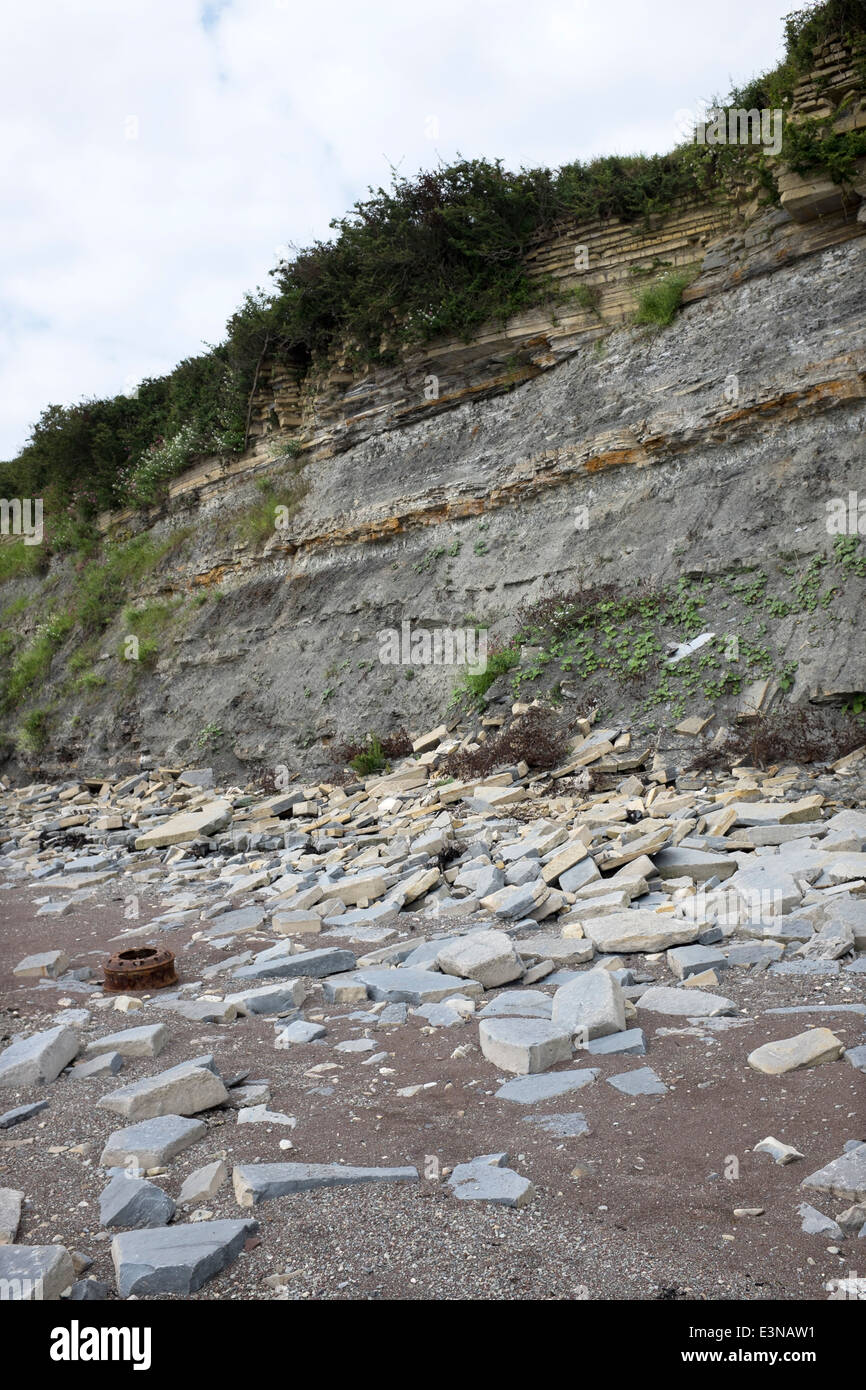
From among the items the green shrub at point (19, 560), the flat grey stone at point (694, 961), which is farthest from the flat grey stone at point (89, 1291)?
the green shrub at point (19, 560)

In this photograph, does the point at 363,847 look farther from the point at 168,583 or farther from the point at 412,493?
the point at 168,583

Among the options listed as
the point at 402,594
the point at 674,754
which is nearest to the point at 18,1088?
the point at 674,754

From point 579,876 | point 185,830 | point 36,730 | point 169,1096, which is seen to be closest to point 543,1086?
point 169,1096

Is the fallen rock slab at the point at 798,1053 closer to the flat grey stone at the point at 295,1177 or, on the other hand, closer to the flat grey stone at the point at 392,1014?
the flat grey stone at the point at 295,1177

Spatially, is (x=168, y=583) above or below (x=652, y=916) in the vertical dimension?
above

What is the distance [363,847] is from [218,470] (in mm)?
13078

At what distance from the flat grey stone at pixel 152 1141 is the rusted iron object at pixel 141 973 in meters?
2.15

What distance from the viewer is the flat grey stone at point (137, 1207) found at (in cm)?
250

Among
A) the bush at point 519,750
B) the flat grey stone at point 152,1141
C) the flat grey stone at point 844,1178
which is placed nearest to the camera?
the flat grey stone at point 844,1178

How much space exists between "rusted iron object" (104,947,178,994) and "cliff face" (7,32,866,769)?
6.22 m

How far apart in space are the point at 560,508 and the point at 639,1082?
1036 centimetres

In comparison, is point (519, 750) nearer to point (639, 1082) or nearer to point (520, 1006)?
point (520, 1006)

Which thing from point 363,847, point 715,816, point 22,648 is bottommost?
point 363,847

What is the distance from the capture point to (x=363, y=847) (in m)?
8.65
